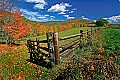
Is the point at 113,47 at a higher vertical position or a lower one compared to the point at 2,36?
lower

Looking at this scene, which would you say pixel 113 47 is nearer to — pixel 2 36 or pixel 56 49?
pixel 56 49

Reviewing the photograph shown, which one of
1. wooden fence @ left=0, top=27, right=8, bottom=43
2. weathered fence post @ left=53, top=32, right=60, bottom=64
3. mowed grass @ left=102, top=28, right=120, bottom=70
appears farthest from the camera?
wooden fence @ left=0, top=27, right=8, bottom=43

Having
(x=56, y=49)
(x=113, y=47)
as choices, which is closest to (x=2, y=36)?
(x=56, y=49)

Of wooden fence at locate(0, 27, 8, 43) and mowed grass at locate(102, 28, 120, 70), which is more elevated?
wooden fence at locate(0, 27, 8, 43)

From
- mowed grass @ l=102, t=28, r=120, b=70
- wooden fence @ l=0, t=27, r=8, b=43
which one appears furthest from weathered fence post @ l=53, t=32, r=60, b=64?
wooden fence @ l=0, t=27, r=8, b=43

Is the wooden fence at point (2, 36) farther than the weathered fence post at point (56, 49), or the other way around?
the wooden fence at point (2, 36)

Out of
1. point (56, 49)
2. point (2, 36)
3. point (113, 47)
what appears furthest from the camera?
point (2, 36)

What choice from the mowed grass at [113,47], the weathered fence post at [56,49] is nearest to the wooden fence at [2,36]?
the mowed grass at [113,47]

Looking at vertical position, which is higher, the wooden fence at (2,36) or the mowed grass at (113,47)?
the wooden fence at (2,36)

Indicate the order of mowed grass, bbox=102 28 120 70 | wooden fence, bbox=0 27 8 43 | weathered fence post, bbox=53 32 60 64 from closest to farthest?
mowed grass, bbox=102 28 120 70, weathered fence post, bbox=53 32 60 64, wooden fence, bbox=0 27 8 43

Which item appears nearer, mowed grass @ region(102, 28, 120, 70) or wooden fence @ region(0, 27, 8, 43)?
mowed grass @ region(102, 28, 120, 70)

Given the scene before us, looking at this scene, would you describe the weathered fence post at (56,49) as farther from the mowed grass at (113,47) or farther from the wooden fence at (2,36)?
the wooden fence at (2,36)

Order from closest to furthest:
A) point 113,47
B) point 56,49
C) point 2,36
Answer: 1. point 56,49
2. point 113,47
3. point 2,36

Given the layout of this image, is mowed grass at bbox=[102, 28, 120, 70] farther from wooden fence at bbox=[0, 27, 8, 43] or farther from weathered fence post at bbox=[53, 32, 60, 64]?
wooden fence at bbox=[0, 27, 8, 43]
